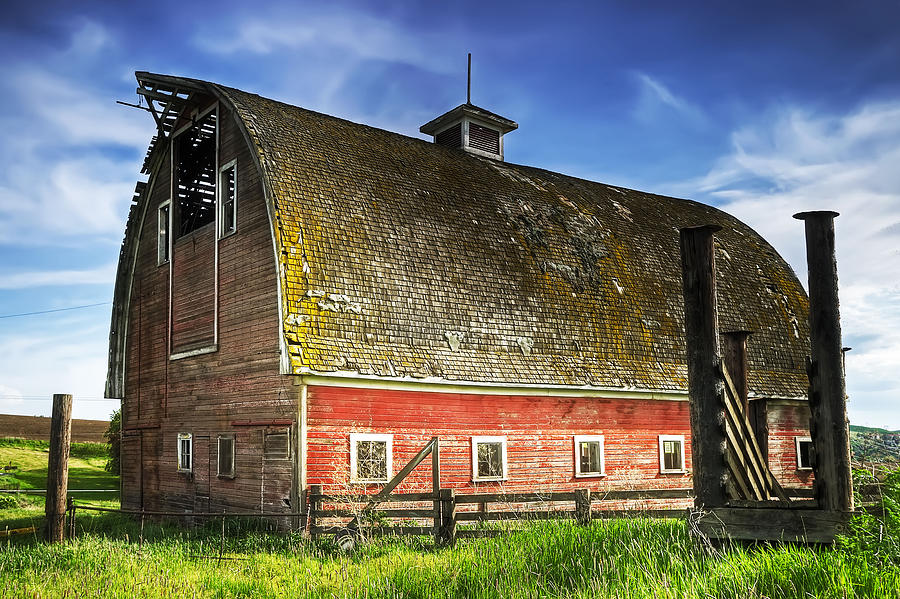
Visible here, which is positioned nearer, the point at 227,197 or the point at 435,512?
the point at 435,512

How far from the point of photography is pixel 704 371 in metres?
9.48

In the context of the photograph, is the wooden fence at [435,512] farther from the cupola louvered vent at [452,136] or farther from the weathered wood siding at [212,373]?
the cupola louvered vent at [452,136]

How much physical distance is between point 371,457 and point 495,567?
295 inches

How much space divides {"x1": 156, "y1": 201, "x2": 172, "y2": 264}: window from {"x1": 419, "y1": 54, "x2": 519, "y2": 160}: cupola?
9.81m

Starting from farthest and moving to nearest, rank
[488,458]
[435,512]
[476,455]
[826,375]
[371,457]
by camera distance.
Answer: [488,458]
[476,455]
[371,457]
[435,512]
[826,375]

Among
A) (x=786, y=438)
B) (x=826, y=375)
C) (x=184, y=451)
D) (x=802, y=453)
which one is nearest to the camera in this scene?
(x=826, y=375)

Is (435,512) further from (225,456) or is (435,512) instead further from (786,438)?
(786,438)

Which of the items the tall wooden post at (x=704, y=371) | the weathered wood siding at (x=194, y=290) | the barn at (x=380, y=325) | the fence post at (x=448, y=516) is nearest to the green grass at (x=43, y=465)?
the barn at (x=380, y=325)

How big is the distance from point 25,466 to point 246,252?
25020mm

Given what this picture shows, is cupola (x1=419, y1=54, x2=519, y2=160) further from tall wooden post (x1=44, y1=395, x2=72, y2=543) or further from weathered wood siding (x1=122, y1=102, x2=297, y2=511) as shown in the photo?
tall wooden post (x1=44, y1=395, x2=72, y2=543)

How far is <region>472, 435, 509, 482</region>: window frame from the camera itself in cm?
1766

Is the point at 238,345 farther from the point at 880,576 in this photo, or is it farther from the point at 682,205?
the point at 682,205

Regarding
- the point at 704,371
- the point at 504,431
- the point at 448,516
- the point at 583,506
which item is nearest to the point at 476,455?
the point at 504,431

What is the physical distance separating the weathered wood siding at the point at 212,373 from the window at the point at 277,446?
16 centimetres
